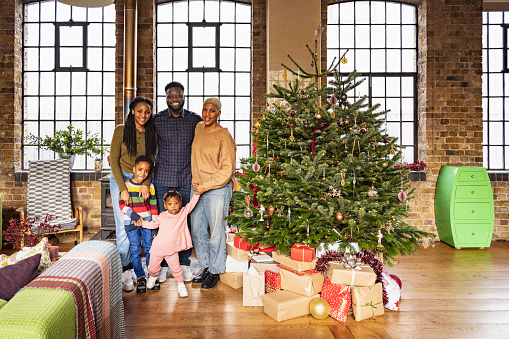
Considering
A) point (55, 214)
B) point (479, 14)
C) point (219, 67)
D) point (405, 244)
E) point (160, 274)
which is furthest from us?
point (219, 67)

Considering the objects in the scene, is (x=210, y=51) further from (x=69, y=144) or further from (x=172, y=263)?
(x=172, y=263)

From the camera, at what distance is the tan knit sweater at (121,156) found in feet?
11.6

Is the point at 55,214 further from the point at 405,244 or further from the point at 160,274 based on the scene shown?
the point at 405,244

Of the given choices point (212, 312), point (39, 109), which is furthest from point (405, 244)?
point (39, 109)

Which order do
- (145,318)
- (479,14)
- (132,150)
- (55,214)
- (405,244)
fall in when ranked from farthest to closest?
(479,14)
(55,214)
(132,150)
(405,244)
(145,318)

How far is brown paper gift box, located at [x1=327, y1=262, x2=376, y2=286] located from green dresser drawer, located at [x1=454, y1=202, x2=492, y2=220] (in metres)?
2.91

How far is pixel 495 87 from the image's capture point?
6.41m

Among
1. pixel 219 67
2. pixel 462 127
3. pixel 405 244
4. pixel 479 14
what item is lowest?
pixel 405 244

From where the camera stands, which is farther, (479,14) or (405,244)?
(479,14)

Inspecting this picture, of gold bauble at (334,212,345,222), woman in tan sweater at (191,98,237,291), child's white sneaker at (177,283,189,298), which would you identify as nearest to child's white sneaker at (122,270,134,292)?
child's white sneaker at (177,283,189,298)

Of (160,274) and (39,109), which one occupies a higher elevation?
(39,109)

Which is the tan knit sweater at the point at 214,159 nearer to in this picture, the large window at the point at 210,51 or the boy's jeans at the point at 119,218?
the boy's jeans at the point at 119,218

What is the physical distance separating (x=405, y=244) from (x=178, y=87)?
2.31 meters

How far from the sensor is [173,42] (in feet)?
20.3
